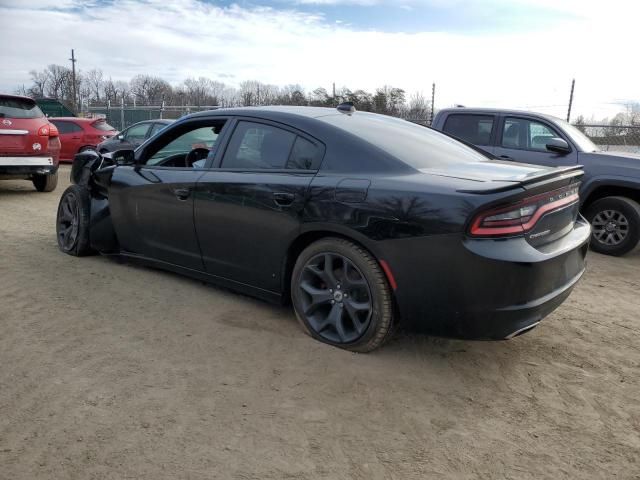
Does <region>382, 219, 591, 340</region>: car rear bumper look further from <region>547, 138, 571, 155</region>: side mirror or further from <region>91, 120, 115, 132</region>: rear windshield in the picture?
<region>91, 120, 115, 132</region>: rear windshield

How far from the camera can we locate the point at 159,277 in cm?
483

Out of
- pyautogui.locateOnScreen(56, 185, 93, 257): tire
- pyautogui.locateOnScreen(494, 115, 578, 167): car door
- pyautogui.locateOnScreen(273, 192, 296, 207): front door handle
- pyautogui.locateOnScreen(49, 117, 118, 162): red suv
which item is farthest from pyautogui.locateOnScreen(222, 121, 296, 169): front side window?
pyautogui.locateOnScreen(49, 117, 118, 162): red suv

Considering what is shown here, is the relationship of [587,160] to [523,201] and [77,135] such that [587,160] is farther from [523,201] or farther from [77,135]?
[77,135]

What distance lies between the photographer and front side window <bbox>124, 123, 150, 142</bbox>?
12752mm

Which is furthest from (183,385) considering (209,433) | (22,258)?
(22,258)

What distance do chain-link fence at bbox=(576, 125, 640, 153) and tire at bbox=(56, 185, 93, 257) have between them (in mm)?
11017

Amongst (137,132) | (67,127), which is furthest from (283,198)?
(67,127)

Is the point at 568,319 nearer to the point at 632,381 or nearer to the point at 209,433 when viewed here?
the point at 632,381

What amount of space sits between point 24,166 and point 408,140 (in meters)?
7.62

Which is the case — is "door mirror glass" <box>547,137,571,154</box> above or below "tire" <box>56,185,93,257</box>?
above

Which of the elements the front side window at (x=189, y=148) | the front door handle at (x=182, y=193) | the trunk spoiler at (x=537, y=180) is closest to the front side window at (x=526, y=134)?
the trunk spoiler at (x=537, y=180)

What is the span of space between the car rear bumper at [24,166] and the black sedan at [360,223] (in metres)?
5.29

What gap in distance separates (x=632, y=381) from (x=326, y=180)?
7.02 ft

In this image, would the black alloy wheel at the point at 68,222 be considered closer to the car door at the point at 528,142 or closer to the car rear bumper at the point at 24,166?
the car rear bumper at the point at 24,166
